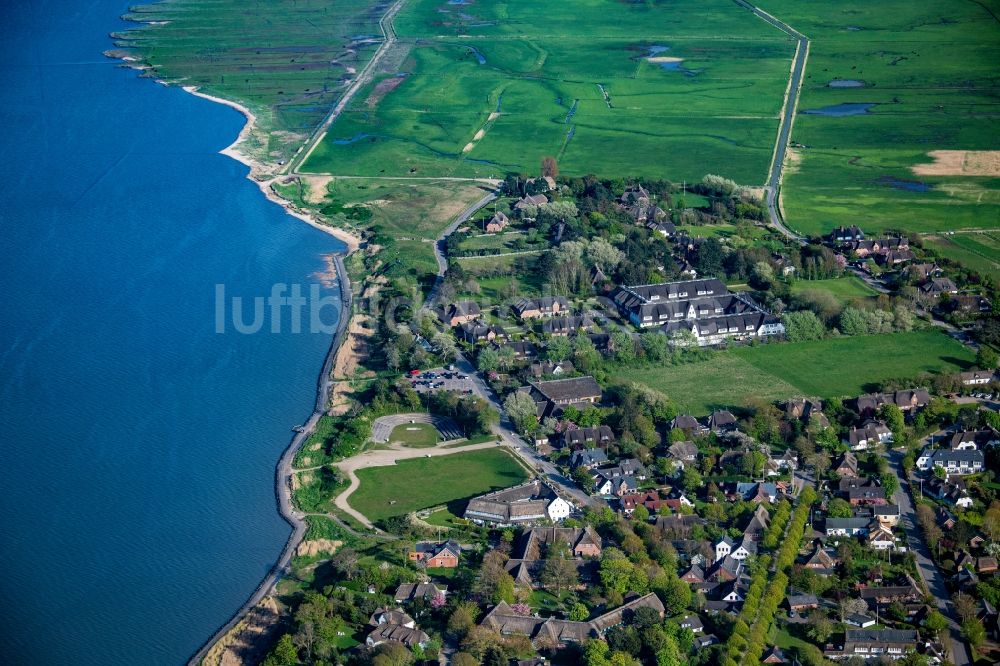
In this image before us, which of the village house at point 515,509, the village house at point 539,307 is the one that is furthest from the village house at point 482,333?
the village house at point 515,509

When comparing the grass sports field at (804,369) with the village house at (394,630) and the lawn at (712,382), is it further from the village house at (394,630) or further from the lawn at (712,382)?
the village house at (394,630)

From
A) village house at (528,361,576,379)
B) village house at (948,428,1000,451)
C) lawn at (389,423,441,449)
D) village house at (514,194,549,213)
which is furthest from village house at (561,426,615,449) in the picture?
village house at (514,194,549,213)

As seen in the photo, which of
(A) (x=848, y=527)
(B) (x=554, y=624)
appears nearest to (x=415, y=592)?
(B) (x=554, y=624)

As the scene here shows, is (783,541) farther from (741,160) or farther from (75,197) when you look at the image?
(75,197)

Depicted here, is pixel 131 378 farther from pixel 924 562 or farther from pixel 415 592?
pixel 924 562

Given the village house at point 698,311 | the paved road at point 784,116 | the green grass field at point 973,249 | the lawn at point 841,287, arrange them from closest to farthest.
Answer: the village house at point 698,311 → the lawn at point 841,287 → the green grass field at point 973,249 → the paved road at point 784,116

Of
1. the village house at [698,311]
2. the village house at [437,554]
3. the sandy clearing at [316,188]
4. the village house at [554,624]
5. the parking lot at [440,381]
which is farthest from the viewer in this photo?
the sandy clearing at [316,188]
